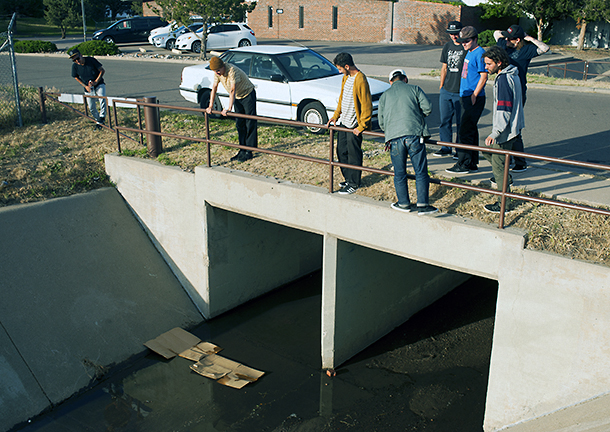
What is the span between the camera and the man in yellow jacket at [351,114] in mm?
6441

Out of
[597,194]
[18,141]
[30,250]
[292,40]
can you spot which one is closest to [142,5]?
[292,40]

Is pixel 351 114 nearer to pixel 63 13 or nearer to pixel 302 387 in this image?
pixel 302 387

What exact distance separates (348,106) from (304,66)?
15.5 feet

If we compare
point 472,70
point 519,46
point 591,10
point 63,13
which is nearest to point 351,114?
point 472,70

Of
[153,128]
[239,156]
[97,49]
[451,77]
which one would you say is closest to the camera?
[451,77]

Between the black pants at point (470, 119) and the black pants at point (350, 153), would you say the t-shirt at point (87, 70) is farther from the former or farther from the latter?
the black pants at point (470, 119)

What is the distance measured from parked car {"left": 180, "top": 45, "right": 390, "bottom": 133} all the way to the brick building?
88.2 feet

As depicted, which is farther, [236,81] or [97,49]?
[97,49]

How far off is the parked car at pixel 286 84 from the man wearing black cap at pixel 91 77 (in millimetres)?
1881

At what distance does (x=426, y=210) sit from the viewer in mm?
6078

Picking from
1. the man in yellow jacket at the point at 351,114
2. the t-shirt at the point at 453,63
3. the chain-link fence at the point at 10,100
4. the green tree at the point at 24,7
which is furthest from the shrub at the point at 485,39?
the green tree at the point at 24,7

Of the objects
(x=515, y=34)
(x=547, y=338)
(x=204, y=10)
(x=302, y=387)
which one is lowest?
(x=302, y=387)

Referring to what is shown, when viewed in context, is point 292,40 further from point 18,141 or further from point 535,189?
point 535,189

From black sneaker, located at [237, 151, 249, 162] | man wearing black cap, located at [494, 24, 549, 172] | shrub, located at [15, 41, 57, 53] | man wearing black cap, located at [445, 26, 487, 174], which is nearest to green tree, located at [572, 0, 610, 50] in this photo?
man wearing black cap, located at [494, 24, 549, 172]
